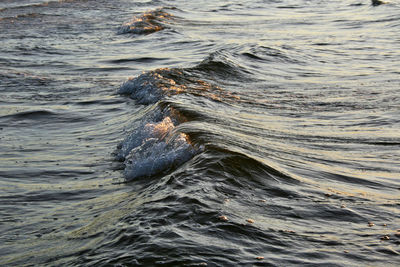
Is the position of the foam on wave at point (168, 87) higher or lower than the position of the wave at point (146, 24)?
lower

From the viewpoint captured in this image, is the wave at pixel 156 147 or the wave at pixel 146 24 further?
the wave at pixel 146 24

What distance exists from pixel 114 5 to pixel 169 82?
1815cm

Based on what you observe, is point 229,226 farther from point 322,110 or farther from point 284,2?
point 284,2

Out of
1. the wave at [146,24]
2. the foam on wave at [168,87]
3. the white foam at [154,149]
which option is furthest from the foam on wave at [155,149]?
the wave at [146,24]

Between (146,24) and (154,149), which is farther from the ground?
(146,24)

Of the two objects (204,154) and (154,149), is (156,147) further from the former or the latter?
Result: (204,154)

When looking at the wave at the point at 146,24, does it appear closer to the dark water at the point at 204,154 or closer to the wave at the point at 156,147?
the dark water at the point at 204,154

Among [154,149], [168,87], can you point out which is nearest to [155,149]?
[154,149]

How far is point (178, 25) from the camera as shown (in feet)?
67.3

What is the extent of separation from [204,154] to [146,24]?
14616mm

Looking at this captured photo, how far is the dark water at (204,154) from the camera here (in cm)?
419

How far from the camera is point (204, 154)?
5902 mm

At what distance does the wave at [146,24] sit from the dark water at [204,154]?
3.09 metres

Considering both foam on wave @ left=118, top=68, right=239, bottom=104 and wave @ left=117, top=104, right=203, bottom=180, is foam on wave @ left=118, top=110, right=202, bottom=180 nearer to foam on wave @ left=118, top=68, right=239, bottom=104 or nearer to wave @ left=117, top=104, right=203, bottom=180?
wave @ left=117, top=104, right=203, bottom=180
